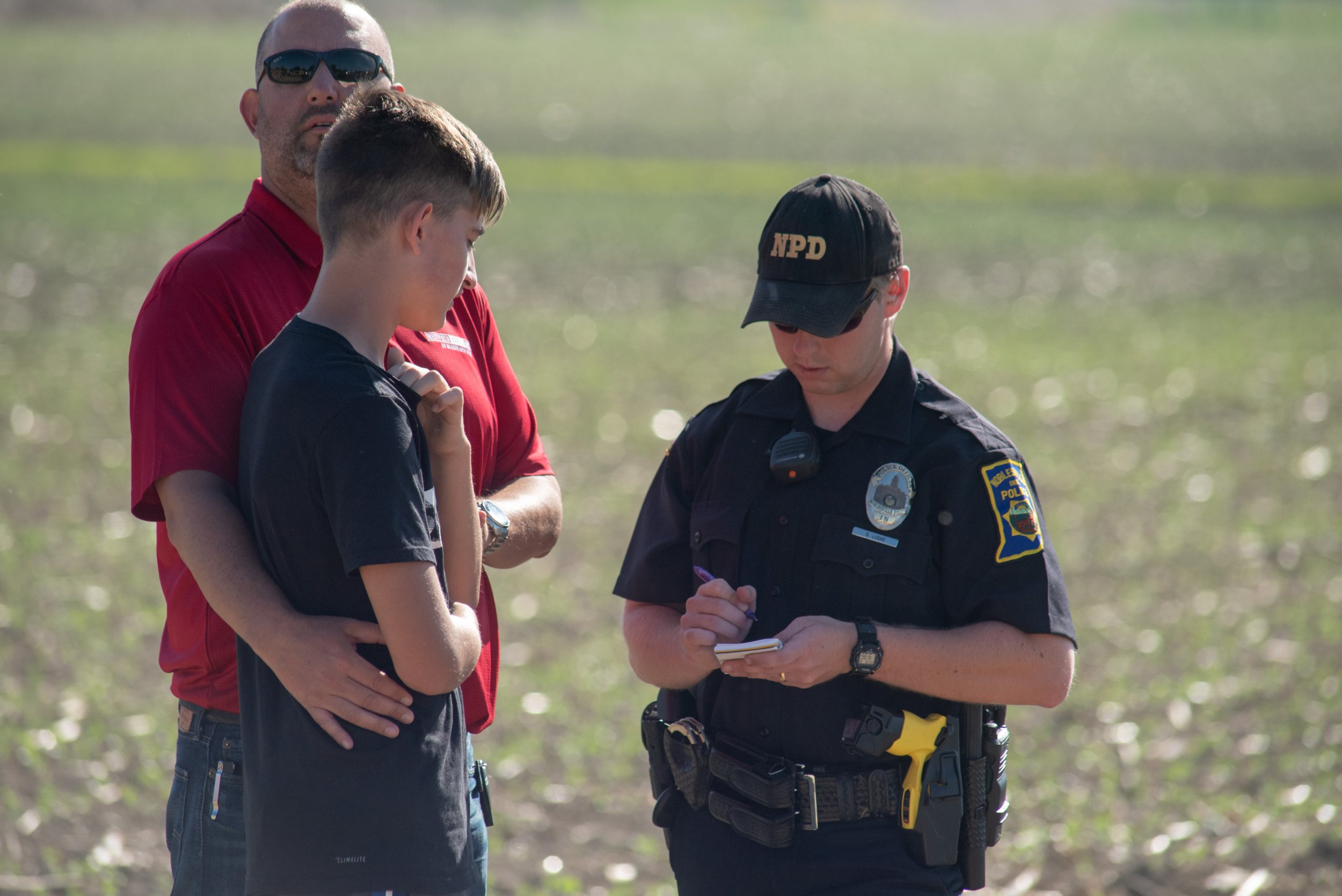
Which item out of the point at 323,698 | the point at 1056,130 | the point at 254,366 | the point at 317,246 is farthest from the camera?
the point at 1056,130

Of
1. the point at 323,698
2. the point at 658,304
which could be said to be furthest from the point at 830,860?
the point at 658,304

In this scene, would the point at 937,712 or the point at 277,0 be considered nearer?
the point at 937,712

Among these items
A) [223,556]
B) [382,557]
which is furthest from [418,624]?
[223,556]

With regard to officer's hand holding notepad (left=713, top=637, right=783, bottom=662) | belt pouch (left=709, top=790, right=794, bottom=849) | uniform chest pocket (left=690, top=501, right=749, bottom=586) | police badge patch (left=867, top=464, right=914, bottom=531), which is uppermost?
police badge patch (left=867, top=464, right=914, bottom=531)

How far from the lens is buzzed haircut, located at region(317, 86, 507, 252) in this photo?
226 centimetres

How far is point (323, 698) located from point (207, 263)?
94 cm

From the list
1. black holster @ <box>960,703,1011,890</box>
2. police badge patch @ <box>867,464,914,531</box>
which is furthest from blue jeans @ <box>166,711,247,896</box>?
black holster @ <box>960,703,1011,890</box>

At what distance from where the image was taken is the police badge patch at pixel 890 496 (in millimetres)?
2641

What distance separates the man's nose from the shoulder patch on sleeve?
1547 millimetres

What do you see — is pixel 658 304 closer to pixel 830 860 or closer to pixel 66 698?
pixel 66 698

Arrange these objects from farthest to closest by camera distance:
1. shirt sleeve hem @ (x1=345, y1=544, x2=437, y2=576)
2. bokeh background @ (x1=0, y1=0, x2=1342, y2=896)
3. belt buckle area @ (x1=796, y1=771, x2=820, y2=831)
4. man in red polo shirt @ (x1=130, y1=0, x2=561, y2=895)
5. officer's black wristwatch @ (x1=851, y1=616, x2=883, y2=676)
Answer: bokeh background @ (x1=0, y1=0, x2=1342, y2=896) < belt buckle area @ (x1=796, y1=771, x2=820, y2=831) < officer's black wristwatch @ (x1=851, y1=616, x2=883, y2=676) < man in red polo shirt @ (x1=130, y1=0, x2=561, y2=895) < shirt sleeve hem @ (x1=345, y1=544, x2=437, y2=576)

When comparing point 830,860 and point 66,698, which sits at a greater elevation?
point 830,860

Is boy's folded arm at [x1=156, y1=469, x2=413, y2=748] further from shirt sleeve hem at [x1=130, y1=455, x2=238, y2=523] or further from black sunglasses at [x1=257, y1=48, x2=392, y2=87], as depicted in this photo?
black sunglasses at [x1=257, y1=48, x2=392, y2=87]

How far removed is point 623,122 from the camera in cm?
4091
